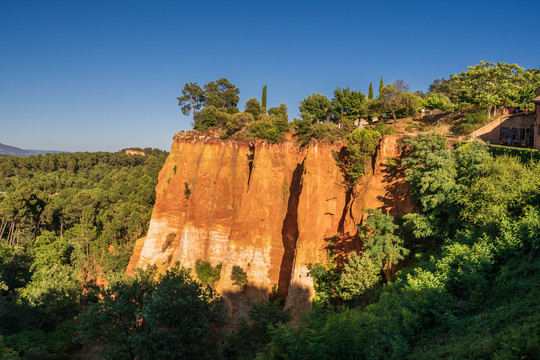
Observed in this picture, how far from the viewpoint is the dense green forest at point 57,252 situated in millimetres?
27436

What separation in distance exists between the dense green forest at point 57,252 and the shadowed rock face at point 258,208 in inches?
299

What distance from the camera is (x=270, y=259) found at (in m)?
25.9

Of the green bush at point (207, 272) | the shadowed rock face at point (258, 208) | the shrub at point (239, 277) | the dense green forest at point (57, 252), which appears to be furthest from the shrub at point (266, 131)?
the dense green forest at point (57, 252)

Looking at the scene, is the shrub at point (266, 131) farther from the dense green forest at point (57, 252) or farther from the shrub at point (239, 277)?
the dense green forest at point (57, 252)

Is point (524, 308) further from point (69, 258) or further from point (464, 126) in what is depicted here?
point (69, 258)

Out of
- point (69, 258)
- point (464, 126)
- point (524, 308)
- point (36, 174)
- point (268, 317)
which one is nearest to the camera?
point (524, 308)

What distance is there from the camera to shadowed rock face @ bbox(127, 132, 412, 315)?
22.3 meters

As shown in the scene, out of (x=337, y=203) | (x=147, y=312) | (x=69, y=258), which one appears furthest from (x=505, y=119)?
(x=69, y=258)

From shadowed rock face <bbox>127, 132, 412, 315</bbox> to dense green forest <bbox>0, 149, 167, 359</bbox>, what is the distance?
25.0ft

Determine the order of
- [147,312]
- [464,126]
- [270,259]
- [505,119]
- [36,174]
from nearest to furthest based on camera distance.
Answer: [147,312], [270,259], [505,119], [464,126], [36,174]

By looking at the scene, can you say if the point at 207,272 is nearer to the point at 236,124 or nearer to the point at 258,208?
the point at 258,208

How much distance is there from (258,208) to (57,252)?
30168mm

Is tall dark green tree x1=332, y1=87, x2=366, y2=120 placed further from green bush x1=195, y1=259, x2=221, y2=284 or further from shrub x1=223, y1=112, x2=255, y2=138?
green bush x1=195, y1=259, x2=221, y2=284

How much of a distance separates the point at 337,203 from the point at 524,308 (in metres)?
14.8
